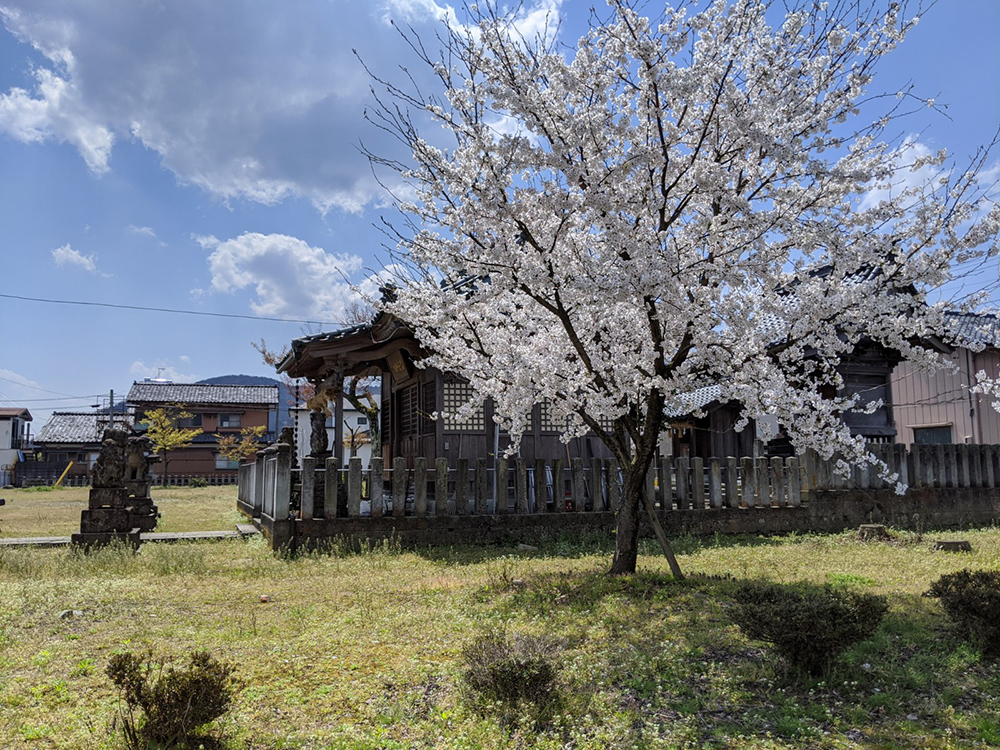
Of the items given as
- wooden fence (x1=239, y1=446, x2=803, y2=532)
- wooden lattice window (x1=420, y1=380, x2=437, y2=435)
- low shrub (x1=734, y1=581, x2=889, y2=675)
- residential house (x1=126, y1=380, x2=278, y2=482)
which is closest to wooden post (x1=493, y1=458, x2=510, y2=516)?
wooden fence (x1=239, y1=446, x2=803, y2=532)

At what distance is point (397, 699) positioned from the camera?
438 cm

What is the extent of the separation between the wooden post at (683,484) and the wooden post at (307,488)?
255 inches

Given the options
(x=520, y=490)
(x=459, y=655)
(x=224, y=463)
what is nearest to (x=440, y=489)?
(x=520, y=490)

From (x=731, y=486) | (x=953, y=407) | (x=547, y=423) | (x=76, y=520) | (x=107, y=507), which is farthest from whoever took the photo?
(x=953, y=407)

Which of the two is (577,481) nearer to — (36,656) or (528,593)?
(528,593)

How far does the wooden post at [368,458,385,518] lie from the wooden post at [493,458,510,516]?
1.91 meters

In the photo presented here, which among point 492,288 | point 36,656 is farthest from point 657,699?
point 36,656

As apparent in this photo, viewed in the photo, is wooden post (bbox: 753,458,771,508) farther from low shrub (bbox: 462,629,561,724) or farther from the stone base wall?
low shrub (bbox: 462,629,561,724)

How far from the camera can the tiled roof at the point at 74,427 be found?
2051 inches

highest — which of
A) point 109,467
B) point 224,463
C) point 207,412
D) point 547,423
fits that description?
point 207,412

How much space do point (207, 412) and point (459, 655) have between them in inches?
2196

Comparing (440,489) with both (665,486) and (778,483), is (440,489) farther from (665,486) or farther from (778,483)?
(778,483)

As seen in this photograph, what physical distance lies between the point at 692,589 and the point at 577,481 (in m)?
5.15

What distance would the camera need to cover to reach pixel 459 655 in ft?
17.1
